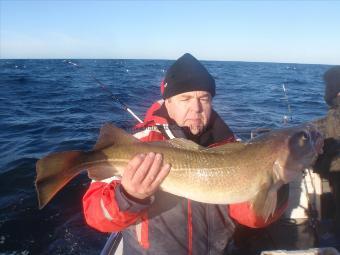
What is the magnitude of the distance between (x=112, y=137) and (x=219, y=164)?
0.97m

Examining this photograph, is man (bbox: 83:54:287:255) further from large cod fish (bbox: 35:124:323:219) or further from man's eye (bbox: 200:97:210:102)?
large cod fish (bbox: 35:124:323:219)

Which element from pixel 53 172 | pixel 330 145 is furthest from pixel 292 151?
pixel 330 145

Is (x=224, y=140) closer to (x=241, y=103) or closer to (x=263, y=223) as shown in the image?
(x=263, y=223)

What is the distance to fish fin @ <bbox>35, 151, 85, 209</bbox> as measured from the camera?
2723 mm

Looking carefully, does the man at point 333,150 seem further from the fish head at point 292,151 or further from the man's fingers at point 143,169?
the man's fingers at point 143,169

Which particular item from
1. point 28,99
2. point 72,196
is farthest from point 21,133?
point 28,99

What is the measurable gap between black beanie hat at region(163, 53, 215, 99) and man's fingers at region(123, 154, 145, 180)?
107 centimetres

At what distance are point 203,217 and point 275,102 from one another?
18.7 meters

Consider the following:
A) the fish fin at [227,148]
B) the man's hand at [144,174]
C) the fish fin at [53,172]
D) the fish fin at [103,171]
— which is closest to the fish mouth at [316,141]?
the fish fin at [227,148]

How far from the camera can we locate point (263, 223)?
3.40 metres

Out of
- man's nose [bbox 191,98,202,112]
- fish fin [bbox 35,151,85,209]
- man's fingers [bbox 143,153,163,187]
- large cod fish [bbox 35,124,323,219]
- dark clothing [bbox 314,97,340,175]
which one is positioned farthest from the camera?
dark clothing [bbox 314,97,340,175]

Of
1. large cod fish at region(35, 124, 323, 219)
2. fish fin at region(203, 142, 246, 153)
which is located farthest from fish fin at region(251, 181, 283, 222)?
fish fin at region(203, 142, 246, 153)

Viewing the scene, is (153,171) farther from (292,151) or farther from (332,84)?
(332,84)

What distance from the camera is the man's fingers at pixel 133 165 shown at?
9.20ft
